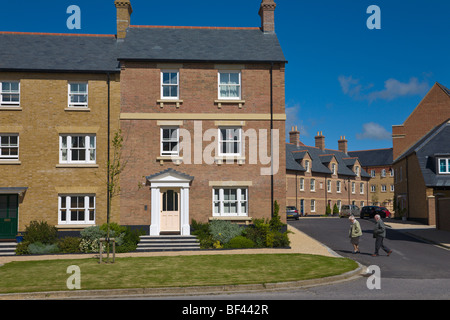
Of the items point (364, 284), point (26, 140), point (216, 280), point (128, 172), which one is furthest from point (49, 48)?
point (364, 284)

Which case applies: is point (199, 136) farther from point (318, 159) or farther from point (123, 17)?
point (318, 159)

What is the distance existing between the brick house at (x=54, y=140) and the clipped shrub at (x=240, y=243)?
21.2ft

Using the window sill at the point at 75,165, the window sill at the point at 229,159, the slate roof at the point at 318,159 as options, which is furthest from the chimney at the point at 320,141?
the window sill at the point at 75,165

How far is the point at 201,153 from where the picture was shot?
24266 mm

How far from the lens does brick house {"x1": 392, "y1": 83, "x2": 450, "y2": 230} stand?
35.3 meters

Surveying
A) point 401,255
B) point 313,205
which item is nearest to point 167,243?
point 401,255

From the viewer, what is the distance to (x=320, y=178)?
62.4 m

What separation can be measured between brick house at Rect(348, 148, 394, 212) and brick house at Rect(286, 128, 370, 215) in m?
7.20

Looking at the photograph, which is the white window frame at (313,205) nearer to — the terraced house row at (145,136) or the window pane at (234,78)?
the terraced house row at (145,136)

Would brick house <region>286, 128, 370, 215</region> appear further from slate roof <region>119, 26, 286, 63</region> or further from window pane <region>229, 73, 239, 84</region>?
window pane <region>229, 73, 239, 84</region>

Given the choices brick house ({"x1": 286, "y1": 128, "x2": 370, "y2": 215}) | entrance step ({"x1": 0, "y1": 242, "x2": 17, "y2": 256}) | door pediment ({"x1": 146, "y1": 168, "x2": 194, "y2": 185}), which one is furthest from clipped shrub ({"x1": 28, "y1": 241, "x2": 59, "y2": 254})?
brick house ({"x1": 286, "y1": 128, "x2": 370, "y2": 215})

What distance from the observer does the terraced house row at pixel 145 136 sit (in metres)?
23.7

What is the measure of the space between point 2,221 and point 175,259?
10.9 meters

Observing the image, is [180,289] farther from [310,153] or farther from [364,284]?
[310,153]
